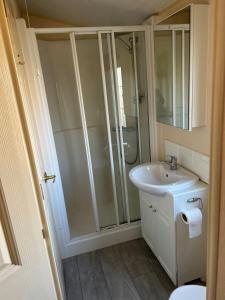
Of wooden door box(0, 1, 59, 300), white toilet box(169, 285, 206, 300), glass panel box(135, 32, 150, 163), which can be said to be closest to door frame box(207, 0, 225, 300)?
wooden door box(0, 1, 59, 300)

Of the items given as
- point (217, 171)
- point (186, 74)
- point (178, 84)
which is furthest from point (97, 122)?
point (217, 171)

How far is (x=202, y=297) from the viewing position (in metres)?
1.26

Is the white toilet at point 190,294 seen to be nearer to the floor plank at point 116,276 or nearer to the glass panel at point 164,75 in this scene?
Result: the floor plank at point 116,276

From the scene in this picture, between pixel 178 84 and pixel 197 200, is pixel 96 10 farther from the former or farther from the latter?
pixel 197 200

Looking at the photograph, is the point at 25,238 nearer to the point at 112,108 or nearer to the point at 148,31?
the point at 112,108

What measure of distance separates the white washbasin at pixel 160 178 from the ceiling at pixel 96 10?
1329 mm

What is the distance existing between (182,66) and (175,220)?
1143mm

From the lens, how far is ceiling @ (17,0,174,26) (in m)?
1.70

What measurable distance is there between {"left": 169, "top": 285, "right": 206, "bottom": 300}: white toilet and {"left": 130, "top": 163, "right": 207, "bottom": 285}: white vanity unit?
321mm

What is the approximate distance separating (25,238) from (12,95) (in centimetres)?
45

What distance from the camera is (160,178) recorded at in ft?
6.51

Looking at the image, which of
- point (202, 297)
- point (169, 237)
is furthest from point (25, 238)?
point (169, 237)

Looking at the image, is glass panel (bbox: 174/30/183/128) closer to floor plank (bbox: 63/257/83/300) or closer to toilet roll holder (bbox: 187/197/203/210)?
toilet roll holder (bbox: 187/197/203/210)

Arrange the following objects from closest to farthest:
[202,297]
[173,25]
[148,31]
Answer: [202,297] < [173,25] < [148,31]
